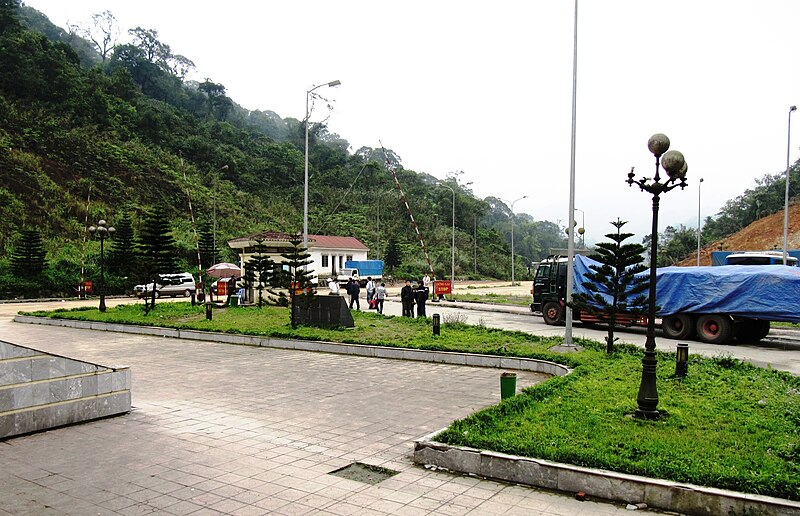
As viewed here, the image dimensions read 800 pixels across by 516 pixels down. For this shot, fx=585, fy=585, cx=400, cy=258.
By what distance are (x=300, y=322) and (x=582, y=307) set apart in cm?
890

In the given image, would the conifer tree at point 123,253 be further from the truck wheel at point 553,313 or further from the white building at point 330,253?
the truck wheel at point 553,313

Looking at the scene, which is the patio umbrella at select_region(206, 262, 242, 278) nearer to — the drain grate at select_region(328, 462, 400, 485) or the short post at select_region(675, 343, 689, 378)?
the short post at select_region(675, 343, 689, 378)

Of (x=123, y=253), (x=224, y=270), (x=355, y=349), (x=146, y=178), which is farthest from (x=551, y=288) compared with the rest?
(x=146, y=178)

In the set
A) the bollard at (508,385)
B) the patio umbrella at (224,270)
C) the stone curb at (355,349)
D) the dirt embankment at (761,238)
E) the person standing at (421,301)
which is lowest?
the stone curb at (355,349)

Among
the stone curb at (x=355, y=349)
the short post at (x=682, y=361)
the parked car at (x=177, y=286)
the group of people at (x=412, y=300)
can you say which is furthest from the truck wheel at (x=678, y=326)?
the parked car at (x=177, y=286)

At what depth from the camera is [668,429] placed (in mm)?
6855

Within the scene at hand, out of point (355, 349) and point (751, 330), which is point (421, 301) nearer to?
point (355, 349)

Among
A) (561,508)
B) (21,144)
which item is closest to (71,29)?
(21,144)

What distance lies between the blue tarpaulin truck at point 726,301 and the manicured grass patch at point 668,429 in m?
6.57

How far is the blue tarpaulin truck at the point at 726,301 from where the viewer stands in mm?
15602

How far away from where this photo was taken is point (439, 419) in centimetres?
820

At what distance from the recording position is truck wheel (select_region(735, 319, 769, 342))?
17078 mm

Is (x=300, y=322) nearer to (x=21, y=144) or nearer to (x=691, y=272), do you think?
(x=691, y=272)

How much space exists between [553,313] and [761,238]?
1659 inches
